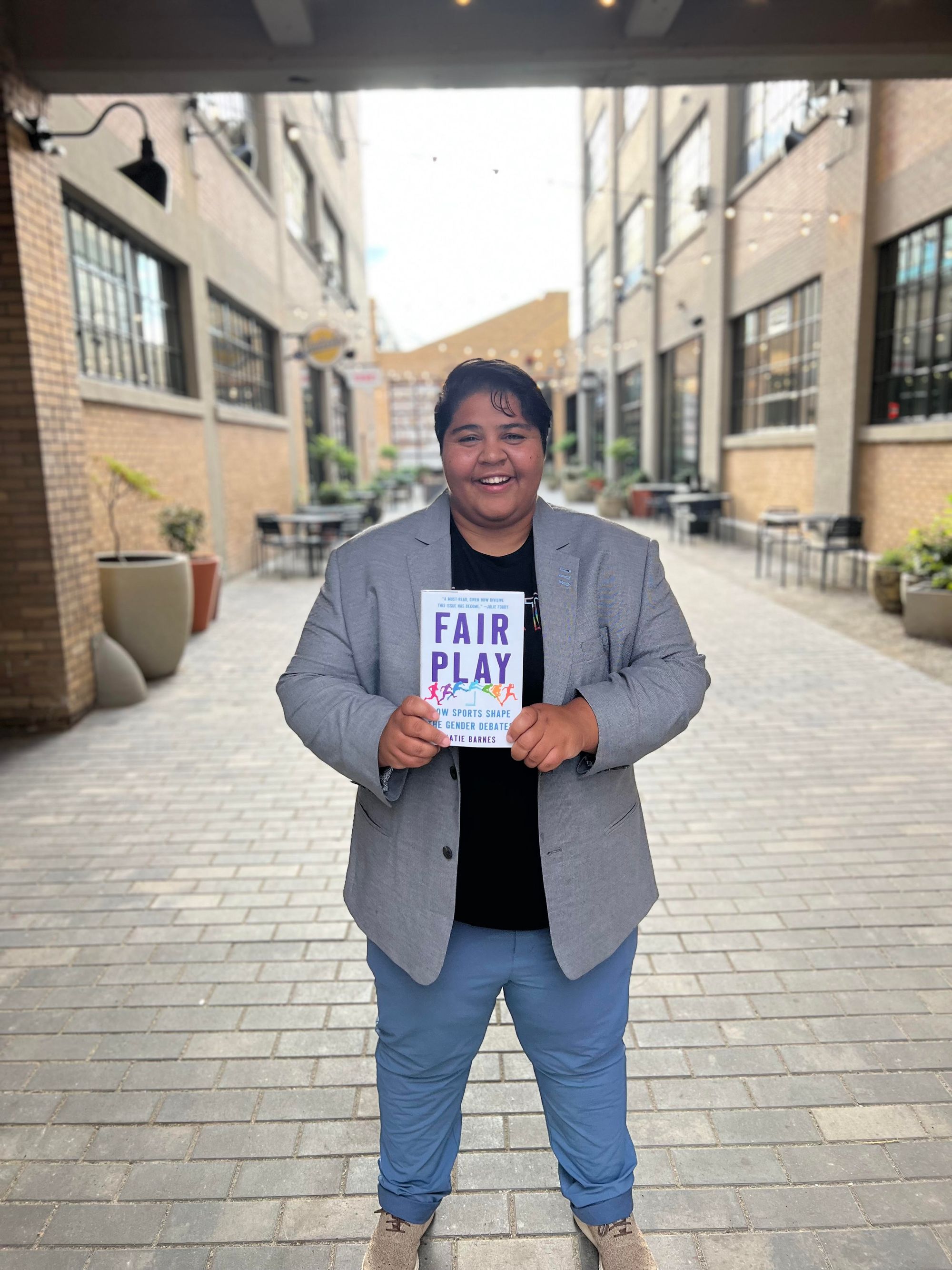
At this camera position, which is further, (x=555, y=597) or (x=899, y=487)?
(x=899, y=487)

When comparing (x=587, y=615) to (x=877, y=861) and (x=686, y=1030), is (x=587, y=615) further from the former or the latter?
(x=877, y=861)

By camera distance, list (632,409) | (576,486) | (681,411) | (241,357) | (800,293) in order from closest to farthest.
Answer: (800,293) → (241,357) → (681,411) → (632,409) → (576,486)

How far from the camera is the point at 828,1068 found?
2.73m

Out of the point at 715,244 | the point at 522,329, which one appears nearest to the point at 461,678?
the point at 715,244

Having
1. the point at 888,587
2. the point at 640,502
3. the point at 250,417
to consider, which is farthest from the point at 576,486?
the point at 888,587

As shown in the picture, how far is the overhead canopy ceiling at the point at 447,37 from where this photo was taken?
18.9ft

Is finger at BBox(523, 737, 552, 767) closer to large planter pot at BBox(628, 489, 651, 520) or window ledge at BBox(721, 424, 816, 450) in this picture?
window ledge at BBox(721, 424, 816, 450)

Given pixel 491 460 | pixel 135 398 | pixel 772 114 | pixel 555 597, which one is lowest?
pixel 555 597

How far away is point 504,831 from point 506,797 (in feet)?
0.24

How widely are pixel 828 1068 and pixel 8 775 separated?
4.71m

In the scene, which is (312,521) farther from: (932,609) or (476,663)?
(476,663)

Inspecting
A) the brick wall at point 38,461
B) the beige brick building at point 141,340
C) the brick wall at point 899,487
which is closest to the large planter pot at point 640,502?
the beige brick building at point 141,340

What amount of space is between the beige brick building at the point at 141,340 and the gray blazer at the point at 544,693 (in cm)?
496

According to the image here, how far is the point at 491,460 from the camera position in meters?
1.80
